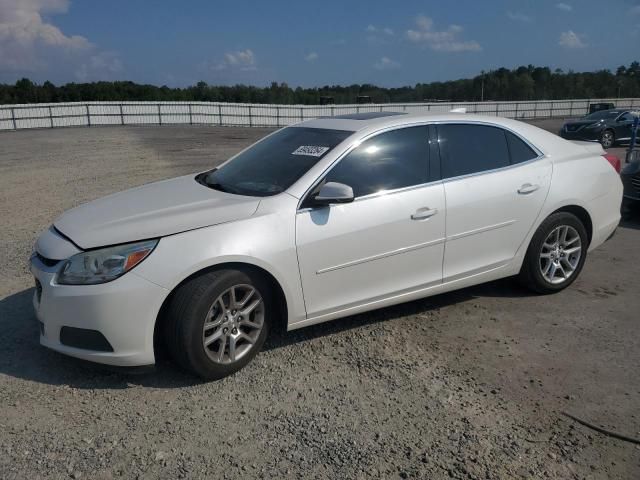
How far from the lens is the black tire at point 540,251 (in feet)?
15.7

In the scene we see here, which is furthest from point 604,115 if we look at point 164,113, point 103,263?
point 164,113

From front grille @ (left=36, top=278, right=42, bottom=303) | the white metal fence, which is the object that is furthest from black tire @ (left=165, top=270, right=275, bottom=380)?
the white metal fence

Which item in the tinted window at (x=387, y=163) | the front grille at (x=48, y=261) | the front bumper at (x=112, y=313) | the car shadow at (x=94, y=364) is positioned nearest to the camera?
the front bumper at (x=112, y=313)

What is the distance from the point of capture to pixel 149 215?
3.67 metres

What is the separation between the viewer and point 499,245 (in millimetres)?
4562

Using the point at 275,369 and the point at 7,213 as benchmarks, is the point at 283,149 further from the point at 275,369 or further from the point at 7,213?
the point at 7,213

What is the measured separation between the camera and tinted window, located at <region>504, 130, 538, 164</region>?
471 cm

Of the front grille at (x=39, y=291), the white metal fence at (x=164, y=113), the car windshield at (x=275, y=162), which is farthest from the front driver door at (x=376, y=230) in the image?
the white metal fence at (x=164, y=113)

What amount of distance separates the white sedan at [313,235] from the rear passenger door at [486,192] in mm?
11

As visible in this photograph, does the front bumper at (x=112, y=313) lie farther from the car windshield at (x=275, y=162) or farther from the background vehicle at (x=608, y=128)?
the background vehicle at (x=608, y=128)

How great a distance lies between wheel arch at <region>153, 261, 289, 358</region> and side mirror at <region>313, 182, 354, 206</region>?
598 mm

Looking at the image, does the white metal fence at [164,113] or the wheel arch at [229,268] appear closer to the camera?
the wheel arch at [229,268]

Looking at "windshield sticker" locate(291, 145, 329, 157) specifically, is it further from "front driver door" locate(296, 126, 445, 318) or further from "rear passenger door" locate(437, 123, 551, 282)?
"rear passenger door" locate(437, 123, 551, 282)

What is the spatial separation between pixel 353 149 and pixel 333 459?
6.97 feet
